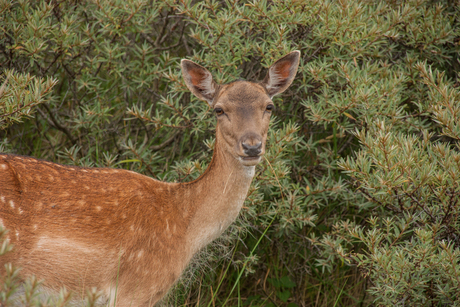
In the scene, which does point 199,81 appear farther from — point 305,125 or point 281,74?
point 305,125

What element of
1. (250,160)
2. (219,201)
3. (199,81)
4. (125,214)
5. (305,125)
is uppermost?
(199,81)

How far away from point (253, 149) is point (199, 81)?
1096 millimetres

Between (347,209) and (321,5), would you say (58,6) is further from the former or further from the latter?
(347,209)

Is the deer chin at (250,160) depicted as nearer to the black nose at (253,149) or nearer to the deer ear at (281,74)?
the black nose at (253,149)

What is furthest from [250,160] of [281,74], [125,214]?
[281,74]

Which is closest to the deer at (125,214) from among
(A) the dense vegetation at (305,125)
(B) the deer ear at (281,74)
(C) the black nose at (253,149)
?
(C) the black nose at (253,149)

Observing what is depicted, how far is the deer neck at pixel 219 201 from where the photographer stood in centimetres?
376

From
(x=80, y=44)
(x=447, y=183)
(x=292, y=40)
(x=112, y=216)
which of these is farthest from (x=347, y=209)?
(x=80, y=44)

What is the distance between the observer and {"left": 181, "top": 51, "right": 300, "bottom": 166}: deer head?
11.7 ft

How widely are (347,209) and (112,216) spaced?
2706 millimetres

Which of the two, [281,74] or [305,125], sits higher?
[281,74]

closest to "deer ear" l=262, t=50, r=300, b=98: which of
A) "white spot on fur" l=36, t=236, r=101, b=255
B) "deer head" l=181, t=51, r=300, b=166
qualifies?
"deer head" l=181, t=51, r=300, b=166

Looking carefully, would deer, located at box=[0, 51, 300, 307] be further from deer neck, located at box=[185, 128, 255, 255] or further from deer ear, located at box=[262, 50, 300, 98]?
deer ear, located at box=[262, 50, 300, 98]

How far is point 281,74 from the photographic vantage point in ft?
14.1
